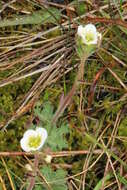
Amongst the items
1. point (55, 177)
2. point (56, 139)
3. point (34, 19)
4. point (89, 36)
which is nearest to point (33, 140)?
point (56, 139)

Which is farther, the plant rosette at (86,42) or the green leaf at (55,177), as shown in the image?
the green leaf at (55,177)

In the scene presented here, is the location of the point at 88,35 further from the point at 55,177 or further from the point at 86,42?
the point at 55,177

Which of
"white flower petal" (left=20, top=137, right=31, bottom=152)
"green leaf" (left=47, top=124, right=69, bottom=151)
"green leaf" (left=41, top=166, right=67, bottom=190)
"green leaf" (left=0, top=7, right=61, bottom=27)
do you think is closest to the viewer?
"white flower petal" (left=20, top=137, right=31, bottom=152)

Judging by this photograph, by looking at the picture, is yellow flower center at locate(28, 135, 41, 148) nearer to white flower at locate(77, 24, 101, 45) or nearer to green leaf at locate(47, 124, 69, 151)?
green leaf at locate(47, 124, 69, 151)

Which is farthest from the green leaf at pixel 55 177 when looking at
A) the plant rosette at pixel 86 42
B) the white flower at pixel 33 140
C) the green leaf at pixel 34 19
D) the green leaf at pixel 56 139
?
the green leaf at pixel 34 19

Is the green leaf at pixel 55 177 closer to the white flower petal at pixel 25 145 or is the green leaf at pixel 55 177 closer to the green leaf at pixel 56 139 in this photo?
the green leaf at pixel 56 139

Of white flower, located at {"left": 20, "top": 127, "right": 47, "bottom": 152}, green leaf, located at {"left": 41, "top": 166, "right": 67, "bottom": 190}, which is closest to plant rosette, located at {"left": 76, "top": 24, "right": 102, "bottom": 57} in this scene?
white flower, located at {"left": 20, "top": 127, "right": 47, "bottom": 152}

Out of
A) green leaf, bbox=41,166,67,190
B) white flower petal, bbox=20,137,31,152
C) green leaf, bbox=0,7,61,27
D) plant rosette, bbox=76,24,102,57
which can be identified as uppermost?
green leaf, bbox=0,7,61,27

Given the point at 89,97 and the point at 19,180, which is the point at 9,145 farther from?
the point at 89,97
